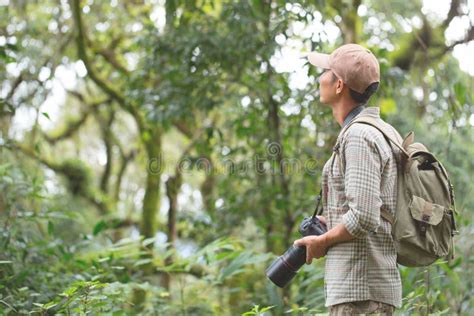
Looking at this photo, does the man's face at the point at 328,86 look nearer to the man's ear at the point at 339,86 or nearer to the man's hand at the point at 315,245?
the man's ear at the point at 339,86

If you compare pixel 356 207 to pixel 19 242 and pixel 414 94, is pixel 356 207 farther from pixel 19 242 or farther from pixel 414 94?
pixel 414 94

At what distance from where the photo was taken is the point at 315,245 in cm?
254

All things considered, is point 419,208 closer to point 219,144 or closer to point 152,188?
point 219,144

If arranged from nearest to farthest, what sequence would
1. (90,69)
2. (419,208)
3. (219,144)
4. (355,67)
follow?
1. (419,208)
2. (355,67)
3. (219,144)
4. (90,69)

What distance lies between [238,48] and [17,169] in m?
2.23

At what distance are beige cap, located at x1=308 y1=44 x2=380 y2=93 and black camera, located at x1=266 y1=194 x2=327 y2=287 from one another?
478 mm

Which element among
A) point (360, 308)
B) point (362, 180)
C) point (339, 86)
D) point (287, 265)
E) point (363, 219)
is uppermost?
point (339, 86)

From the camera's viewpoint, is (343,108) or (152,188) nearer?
(343,108)

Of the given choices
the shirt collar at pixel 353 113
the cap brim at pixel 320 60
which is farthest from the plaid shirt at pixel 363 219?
the cap brim at pixel 320 60

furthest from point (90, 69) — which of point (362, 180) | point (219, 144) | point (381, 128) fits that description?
point (362, 180)

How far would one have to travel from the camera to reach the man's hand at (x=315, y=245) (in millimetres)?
2524

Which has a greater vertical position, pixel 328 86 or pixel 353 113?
pixel 328 86

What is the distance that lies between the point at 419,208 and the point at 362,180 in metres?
0.27

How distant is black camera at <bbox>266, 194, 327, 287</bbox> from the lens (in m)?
2.66
